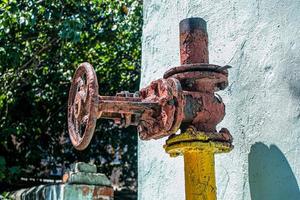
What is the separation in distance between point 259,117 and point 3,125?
14.9 ft

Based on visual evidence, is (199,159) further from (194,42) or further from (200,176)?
(194,42)

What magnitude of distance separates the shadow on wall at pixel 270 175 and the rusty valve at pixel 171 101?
3.9 inches

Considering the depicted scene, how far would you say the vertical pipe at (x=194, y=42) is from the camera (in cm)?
100

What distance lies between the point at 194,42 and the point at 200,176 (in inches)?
10.9

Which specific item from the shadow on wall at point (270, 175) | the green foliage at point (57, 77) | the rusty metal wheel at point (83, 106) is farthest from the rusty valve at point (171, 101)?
the green foliage at point (57, 77)

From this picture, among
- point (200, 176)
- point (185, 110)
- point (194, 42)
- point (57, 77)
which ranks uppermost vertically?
point (57, 77)

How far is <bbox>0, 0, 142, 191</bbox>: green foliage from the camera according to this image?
16.0 feet

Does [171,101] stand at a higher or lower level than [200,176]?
higher

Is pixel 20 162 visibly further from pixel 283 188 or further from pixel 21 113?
pixel 283 188

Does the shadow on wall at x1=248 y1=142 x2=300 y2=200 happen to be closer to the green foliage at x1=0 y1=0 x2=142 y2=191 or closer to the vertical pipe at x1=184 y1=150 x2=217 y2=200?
the vertical pipe at x1=184 y1=150 x2=217 y2=200

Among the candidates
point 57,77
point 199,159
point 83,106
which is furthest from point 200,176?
point 57,77

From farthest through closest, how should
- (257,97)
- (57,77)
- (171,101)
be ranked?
(57,77)
(257,97)
(171,101)

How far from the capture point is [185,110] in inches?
36.9

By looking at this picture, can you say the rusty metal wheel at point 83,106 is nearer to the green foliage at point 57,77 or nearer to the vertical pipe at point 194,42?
the vertical pipe at point 194,42
